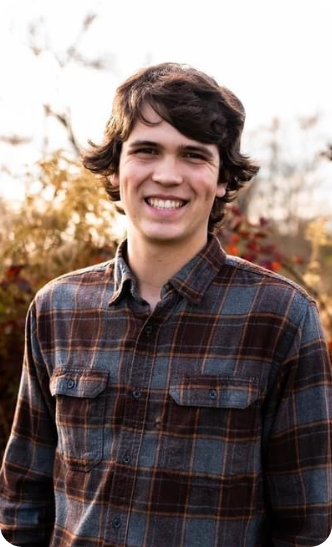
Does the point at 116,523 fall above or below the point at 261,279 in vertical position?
below

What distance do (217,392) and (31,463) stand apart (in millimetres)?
829

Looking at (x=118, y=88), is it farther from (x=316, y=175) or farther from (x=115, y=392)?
(x=316, y=175)

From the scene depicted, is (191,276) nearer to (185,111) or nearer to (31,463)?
(185,111)

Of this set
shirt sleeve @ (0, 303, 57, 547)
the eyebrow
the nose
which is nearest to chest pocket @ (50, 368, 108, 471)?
shirt sleeve @ (0, 303, 57, 547)

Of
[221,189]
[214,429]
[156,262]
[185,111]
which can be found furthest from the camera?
[221,189]

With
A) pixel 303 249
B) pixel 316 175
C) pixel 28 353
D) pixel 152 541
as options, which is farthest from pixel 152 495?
pixel 316 175

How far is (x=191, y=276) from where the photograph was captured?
2693mm

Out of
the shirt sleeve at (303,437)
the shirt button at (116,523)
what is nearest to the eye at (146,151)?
the shirt sleeve at (303,437)

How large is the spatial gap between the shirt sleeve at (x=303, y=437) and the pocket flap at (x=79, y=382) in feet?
1.80

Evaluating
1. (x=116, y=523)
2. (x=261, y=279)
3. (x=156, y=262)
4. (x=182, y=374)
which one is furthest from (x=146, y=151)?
(x=116, y=523)

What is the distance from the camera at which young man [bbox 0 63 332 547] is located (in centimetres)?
252

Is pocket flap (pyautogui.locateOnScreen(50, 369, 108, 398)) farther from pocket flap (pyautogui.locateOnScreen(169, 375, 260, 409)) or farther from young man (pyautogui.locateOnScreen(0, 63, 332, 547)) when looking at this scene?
pocket flap (pyautogui.locateOnScreen(169, 375, 260, 409))

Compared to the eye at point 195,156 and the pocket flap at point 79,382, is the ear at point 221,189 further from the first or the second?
the pocket flap at point 79,382

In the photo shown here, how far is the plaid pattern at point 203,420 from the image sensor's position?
252 cm
